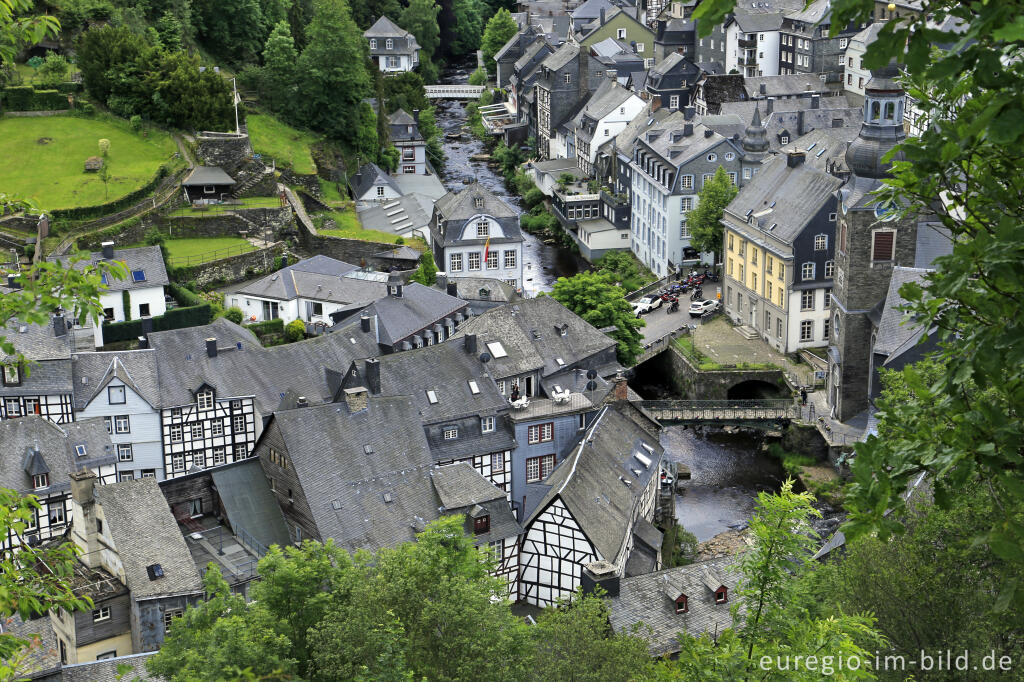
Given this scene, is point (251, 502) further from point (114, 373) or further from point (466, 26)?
point (466, 26)

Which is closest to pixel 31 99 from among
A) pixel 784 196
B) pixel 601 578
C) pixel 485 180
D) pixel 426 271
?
pixel 426 271

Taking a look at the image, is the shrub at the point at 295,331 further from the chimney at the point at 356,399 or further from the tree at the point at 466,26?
the tree at the point at 466,26

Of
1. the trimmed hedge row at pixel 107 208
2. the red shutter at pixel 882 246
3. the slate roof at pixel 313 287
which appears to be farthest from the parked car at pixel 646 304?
the trimmed hedge row at pixel 107 208

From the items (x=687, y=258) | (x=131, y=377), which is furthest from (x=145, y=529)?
(x=687, y=258)

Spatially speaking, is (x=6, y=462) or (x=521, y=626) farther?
(x=6, y=462)

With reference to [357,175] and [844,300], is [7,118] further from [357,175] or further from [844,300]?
[844,300]
